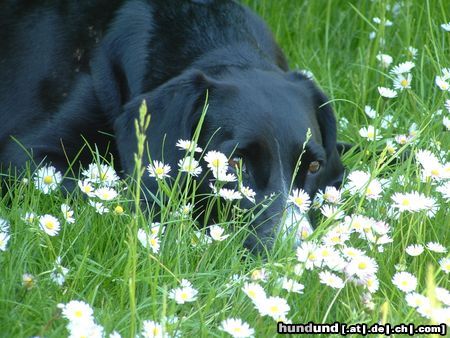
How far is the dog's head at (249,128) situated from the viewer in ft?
9.71

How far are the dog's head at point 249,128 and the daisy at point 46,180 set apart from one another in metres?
0.27

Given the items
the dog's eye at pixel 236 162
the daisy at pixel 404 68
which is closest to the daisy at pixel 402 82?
the daisy at pixel 404 68

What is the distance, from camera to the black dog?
3.04 meters

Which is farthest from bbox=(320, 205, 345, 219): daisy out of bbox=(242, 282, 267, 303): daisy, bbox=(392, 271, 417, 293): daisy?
bbox=(242, 282, 267, 303): daisy

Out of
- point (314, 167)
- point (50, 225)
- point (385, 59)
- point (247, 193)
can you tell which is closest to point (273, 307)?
point (247, 193)

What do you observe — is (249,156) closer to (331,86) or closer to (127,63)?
(127,63)

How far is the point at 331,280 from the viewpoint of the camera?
2.28 m

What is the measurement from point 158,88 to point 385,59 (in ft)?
4.44

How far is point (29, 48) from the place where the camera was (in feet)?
12.0

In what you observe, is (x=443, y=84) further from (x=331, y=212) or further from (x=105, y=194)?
(x=105, y=194)

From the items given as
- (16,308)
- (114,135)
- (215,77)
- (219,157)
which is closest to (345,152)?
(215,77)

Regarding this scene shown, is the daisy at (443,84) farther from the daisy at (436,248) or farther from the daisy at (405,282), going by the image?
the daisy at (405,282)

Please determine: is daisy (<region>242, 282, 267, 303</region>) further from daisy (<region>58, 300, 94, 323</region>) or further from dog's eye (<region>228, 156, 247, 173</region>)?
dog's eye (<region>228, 156, 247, 173</region>)

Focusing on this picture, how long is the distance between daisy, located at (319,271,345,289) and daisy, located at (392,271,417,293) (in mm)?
170
